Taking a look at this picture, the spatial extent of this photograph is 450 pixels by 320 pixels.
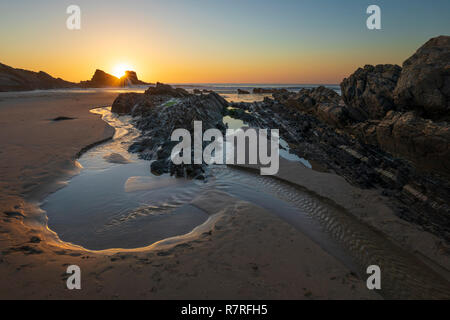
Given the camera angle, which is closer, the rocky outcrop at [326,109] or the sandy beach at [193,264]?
the sandy beach at [193,264]

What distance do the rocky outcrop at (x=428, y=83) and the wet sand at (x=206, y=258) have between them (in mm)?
6717

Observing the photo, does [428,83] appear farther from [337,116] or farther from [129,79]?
[129,79]

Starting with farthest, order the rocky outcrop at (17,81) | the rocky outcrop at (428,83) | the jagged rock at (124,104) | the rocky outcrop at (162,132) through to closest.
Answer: the rocky outcrop at (17,81), the jagged rock at (124,104), the rocky outcrop at (428,83), the rocky outcrop at (162,132)

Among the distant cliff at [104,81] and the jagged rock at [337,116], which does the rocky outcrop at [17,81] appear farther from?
the jagged rock at [337,116]

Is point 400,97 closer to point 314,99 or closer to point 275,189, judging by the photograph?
point 275,189

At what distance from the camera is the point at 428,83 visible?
1069 centimetres

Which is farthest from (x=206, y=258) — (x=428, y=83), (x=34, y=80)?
(x=34, y=80)

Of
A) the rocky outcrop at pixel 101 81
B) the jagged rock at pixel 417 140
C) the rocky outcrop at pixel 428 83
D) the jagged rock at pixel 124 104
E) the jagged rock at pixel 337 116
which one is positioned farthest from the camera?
the rocky outcrop at pixel 101 81

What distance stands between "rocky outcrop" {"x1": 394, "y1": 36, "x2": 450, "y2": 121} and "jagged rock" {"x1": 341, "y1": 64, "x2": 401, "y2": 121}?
1902 mm

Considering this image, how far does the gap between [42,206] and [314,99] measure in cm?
3115

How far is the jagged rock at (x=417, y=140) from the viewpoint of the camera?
26.3 ft

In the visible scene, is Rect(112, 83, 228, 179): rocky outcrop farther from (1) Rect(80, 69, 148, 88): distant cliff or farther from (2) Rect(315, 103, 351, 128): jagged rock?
(1) Rect(80, 69, 148, 88): distant cliff

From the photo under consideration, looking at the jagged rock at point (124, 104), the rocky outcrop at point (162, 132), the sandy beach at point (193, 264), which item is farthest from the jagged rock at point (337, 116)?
the jagged rock at point (124, 104)

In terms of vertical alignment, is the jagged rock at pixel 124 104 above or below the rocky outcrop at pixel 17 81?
below
